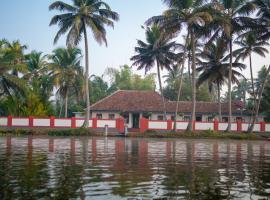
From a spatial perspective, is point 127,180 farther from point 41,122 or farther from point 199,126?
point 199,126

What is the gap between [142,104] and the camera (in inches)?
1849

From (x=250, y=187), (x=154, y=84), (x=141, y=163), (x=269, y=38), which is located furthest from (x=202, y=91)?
(x=250, y=187)

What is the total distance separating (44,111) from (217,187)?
34778mm

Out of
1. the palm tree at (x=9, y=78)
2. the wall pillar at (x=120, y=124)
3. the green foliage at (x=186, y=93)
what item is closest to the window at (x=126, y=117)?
the wall pillar at (x=120, y=124)

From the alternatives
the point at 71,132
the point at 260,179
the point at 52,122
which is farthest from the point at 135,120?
the point at 260,179

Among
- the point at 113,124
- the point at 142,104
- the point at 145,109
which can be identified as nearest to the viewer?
the point at 113,124

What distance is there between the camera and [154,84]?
262 ft

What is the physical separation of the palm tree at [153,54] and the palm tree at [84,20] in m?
7.98

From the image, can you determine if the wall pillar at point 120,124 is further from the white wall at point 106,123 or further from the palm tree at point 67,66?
the palm tree at point 67,66

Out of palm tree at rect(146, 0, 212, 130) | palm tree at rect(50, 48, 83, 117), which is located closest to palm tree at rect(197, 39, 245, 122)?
palm tree at rect(146, 0, 212, 130)

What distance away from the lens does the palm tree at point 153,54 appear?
43.6 metres

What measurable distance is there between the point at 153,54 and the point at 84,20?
10843mm

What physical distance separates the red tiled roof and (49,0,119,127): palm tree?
971 cm

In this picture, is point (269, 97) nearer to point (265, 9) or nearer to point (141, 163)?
point (265, 9)
